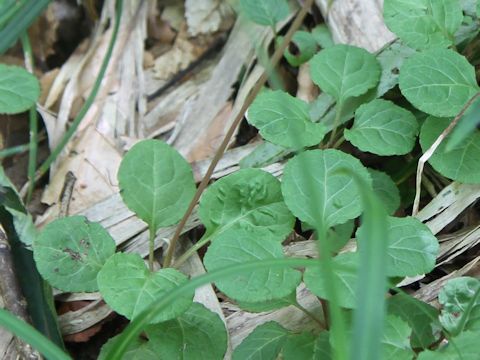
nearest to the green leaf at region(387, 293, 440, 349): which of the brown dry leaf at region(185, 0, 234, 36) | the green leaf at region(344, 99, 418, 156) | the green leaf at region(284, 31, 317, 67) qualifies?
the green leaf at region(344, 99, 418, 156)

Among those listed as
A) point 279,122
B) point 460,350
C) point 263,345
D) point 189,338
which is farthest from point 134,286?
point 460,350

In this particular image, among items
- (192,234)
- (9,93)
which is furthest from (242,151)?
(9,93)

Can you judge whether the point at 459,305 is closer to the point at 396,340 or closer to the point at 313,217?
the point at 396,340

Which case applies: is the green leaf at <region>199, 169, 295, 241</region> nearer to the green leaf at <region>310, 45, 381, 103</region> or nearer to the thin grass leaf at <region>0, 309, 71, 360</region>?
the green leaf at <region>310, 45, 381, 103</region>

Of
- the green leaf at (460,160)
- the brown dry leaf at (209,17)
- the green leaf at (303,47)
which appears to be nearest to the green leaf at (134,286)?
the green leaf at (460,160)

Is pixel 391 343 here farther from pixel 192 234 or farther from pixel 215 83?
pixel 215 83

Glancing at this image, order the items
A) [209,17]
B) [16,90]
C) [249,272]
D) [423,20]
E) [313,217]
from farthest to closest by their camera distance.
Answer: [209,17] < [16,90] < [423,20] < [313,217] < [249,272]

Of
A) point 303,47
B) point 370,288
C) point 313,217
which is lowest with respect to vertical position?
point 313,217
